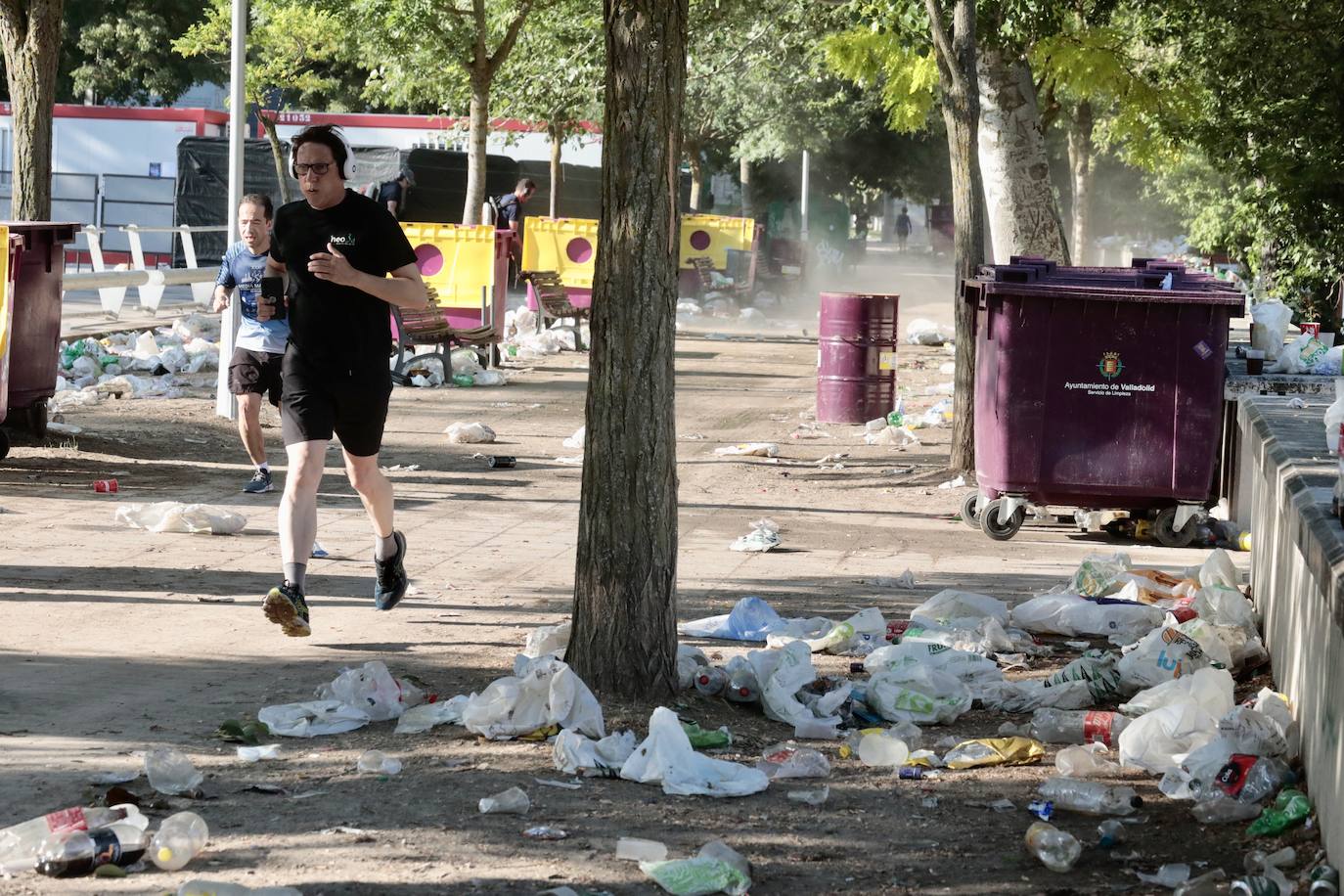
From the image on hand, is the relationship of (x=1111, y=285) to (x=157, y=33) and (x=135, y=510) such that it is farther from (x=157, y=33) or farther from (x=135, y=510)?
(x=157, y=33)

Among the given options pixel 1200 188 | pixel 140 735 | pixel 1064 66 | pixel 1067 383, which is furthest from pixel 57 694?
pixel 1200 188

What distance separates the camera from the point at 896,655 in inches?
243

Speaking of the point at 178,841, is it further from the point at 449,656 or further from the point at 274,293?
the point at 274,293

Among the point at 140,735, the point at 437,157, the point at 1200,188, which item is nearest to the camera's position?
the point at 140,735

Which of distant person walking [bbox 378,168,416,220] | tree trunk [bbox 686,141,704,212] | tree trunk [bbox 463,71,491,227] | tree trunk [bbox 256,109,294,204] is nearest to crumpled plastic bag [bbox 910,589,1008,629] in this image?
tree trunk [bbox 463,71,491,227]

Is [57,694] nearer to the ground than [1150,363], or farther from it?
nearer to the ground

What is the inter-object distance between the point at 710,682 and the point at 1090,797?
1500 millimetres

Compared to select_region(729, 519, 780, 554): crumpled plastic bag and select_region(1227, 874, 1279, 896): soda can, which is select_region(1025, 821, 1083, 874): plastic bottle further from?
select_region(729, 519, 780, 554): crumpled plastic bag

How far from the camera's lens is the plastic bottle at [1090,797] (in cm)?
474

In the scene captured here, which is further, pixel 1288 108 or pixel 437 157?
pixel 437 157

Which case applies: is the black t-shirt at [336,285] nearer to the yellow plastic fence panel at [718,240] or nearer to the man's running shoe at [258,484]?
the man's running shoe at [258,484]

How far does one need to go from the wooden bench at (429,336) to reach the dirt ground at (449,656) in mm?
3325

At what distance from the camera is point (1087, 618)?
280 inches

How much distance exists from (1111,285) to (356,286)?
4997 millimetres
